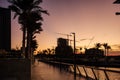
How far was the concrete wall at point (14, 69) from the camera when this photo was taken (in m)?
19.9

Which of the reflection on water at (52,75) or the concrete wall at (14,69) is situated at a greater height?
the concrete wall at (14,69)

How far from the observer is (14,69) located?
2030cm

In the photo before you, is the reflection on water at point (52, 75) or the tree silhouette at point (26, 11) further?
the tree silhouette at point (26, 11)

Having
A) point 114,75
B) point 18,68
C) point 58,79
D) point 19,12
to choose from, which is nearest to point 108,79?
point 114,75

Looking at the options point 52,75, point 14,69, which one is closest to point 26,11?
point 52,75

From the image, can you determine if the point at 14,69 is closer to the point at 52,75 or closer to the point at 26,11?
the point at 52,75

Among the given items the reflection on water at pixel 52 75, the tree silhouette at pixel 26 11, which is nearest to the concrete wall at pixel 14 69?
the reflection on water at pixel 52 75

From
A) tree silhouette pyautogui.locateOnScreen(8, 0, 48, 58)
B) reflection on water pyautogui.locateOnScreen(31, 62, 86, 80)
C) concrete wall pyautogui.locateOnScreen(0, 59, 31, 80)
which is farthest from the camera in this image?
tree silhouette pyautogui.locateOnScreen(8, 0, 48, 58)

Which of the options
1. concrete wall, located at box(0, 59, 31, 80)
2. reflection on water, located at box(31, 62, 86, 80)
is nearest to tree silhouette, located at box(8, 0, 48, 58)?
reflection on water, located at box(31, 62, 86, 80)

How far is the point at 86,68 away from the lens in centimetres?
2822

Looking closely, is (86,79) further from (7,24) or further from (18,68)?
(7,24)

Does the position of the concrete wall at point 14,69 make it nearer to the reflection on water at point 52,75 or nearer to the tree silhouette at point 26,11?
the reflection on water at point 52,75

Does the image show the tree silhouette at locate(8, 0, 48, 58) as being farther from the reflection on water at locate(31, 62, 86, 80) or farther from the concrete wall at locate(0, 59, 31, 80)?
the concrete wall at locate(0, 59, 31, 80)

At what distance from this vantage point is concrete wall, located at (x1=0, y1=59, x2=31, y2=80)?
19.9 metres
